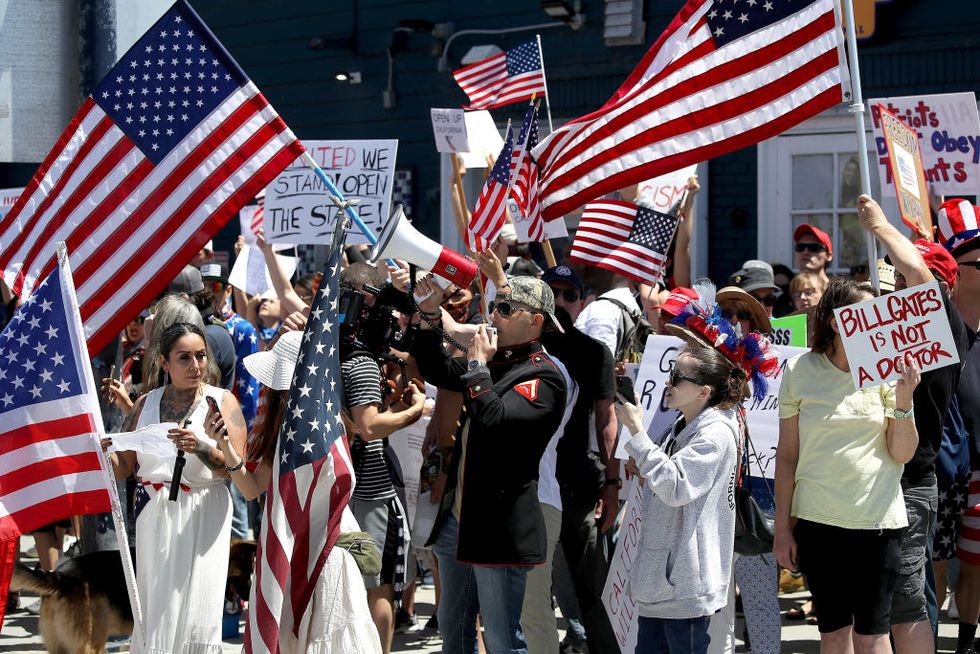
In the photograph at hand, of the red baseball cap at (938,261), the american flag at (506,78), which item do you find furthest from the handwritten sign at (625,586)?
the american flag at (506,78)

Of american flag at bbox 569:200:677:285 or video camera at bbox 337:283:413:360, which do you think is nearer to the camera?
video camera at bbox 337:283:413:360

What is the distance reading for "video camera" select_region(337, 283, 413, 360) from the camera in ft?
19.2

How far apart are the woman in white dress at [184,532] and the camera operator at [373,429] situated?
52 cm

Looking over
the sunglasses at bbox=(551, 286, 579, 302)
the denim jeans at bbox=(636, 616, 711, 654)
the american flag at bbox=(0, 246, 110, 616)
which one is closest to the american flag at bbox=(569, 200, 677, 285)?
the sunglasses at bbox=(551, 286, 579, 302)

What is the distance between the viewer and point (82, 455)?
5.19 m

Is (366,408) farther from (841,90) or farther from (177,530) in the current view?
(841,90)

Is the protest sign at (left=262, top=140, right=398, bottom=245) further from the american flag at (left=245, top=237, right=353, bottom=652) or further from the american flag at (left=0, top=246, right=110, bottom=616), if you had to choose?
the american flag at (left=245, top=237, right=353, bottom=652)

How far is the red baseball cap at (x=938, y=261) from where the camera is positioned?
5.87m

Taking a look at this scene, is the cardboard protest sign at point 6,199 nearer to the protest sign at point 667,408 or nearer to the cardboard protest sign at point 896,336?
the protest sign at point 667,408

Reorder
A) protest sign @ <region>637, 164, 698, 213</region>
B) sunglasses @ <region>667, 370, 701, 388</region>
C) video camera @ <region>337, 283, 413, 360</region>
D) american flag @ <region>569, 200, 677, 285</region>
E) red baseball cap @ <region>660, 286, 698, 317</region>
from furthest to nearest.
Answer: protest sign @ <region>637, 164, 698, 213</region> → american flag @ <region>569, 200, 677, 285</region> → red baseball cap @ <region>660, 286, 698, 317</region> → video camera @ <region>337, 283, 413, 360</region> → sunglasses @ <region>667, 370, 701, 388</region>

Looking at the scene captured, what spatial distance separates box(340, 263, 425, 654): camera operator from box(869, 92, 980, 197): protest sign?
12.5 ft

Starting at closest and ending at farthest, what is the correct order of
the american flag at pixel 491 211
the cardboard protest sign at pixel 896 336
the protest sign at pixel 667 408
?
the cardboard protest sign at pixel 896 336
the protest sign at pixel 667 408
the american flag at pixel 491 211

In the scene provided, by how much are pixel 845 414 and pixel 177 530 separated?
2.76 metres

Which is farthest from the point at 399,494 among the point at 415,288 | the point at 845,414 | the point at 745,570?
the point at 845,414
